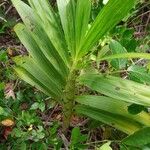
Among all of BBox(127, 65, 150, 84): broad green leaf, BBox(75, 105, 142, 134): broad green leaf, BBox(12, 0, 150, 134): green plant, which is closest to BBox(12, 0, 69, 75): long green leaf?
BBox(12, 0, 150, 134): green plant

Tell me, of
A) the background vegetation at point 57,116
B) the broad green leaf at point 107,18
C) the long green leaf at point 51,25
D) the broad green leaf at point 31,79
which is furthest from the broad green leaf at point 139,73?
the broad green leaf at point 31,79

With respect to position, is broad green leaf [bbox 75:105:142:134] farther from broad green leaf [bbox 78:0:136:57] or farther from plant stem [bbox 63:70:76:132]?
broad green leaf [bbox 78:0:136:57]

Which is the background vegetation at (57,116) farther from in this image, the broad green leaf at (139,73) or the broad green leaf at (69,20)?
the broad green leaf at (69,20)

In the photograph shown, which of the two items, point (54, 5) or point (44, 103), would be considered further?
point (54, 5)

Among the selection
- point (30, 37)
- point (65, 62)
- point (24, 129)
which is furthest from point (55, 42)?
point (24, 129)

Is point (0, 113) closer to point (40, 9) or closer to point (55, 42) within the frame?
point (55, 42)

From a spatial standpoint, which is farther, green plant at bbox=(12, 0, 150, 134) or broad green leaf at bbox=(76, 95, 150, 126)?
broad green leaf at bbox=(76, 95, 150, 126)

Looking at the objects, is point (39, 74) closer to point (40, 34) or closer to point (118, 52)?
point (40, 34)
